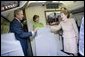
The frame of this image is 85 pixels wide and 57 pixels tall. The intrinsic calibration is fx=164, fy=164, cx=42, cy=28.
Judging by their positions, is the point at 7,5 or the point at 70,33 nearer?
the point at 7,5

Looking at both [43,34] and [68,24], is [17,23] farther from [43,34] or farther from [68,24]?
[68,24]

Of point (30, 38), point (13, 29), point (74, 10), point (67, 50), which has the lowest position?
point (67, 50)

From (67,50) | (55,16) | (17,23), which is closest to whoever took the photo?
(17,23)

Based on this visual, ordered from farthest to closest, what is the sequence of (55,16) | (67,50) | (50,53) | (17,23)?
(55,16)
(67,50)
(50,53)
(17,23)

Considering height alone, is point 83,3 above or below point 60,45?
above

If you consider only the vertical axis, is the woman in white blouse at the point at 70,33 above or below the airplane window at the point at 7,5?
below

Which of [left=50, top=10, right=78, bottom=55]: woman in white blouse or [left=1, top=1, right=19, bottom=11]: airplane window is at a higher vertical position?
A: [left=1, top=1, right=19, bottom=11]: airplane window

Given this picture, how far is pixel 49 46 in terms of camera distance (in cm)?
165

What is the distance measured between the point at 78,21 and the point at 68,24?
203 millimetres

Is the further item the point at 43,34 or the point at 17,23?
the point at 43,34

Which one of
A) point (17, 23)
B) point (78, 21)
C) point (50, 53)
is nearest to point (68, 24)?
point (78, 21)

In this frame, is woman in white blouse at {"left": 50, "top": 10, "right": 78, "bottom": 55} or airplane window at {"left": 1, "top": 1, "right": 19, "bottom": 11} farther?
woman in white blouse at {"left": 50, "top": 10, "right": 78, "bottom": 55}

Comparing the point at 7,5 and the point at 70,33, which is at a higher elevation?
the point at 7,5

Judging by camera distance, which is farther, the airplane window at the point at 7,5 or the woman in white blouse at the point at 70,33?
the woman in white blouse at the point at 70,33
